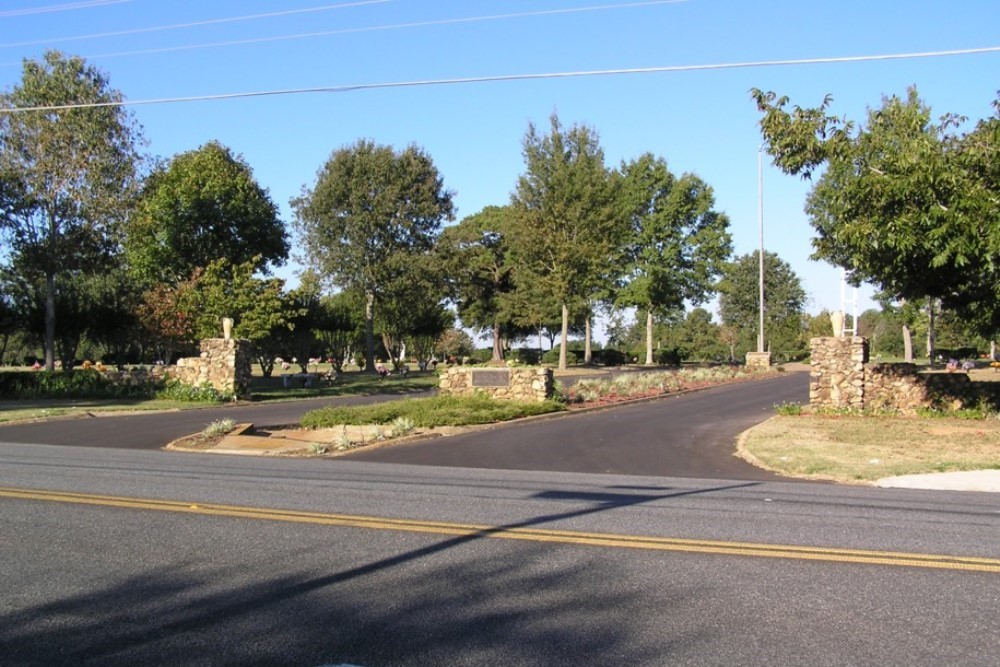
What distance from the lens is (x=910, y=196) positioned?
17188 millimetres

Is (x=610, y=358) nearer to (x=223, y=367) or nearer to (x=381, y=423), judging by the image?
(x=223, y=367)

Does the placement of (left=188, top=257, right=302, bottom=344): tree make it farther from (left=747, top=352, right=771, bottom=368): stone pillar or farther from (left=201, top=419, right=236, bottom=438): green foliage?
(left=747, top=352, right=771, bottom=368): stone pillar

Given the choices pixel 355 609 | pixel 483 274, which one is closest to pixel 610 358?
pixel 483 274

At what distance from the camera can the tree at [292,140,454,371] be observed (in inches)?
2242

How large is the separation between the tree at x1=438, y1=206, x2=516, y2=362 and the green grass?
37.2 m

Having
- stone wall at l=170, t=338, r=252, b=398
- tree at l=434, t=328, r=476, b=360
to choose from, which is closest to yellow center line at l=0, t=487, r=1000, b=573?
stone wall at l=170, t=338, r=252, b=398

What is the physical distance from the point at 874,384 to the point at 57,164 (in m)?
32.7

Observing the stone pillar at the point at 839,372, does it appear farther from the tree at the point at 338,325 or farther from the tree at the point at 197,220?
the tree at the point at 338,325

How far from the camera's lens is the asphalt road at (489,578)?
16.4 ft

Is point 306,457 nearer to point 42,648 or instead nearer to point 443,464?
point 443,464

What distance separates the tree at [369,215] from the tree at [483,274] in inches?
157

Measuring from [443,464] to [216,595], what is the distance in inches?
387

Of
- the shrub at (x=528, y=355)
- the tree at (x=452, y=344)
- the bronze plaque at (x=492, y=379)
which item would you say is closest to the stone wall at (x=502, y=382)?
the bronze plaque at (x=492, y=379)

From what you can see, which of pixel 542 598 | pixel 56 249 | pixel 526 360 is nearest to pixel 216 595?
pixel 542 598
